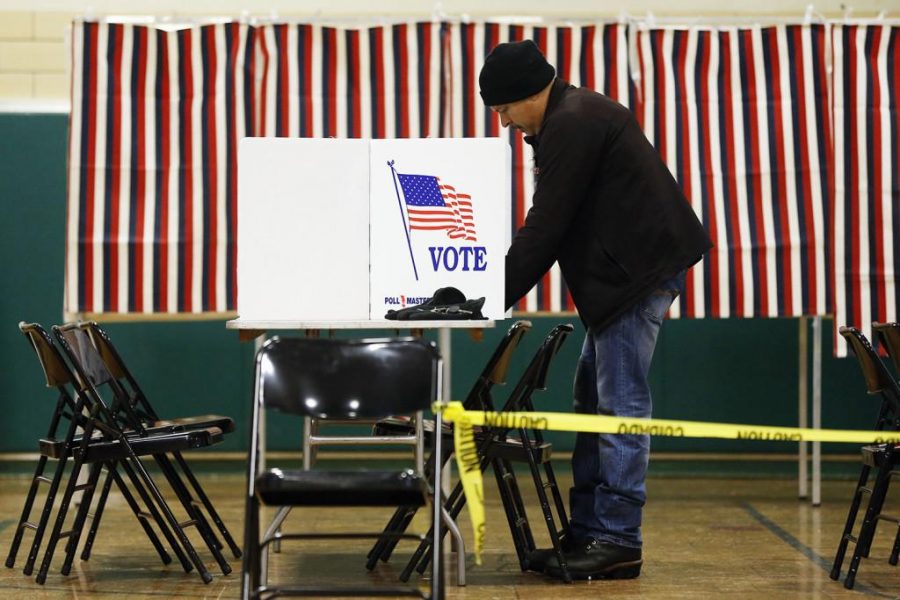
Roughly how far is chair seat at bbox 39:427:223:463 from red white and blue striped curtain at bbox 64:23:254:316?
1.73 metres

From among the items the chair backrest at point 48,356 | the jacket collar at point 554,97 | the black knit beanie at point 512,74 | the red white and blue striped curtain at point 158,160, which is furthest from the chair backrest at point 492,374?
the red white and blue striped curtain at point 158,160

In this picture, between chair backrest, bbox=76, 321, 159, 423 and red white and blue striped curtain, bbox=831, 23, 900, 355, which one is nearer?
chair backrest, bbox=76, 321, 159, 423

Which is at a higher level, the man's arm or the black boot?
the man's arm

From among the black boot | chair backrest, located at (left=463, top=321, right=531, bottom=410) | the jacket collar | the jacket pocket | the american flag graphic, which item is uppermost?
the jacket collar

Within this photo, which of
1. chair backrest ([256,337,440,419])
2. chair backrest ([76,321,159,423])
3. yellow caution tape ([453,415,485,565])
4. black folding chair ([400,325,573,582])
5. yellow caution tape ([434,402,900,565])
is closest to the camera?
yellow caution tape ([453,415,485,565])

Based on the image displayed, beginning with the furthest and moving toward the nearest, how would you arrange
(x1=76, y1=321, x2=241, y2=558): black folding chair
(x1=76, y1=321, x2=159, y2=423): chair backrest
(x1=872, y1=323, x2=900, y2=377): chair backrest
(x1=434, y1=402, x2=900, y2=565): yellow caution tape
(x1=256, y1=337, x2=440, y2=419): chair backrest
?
(x1=76, y1=321, x2=159, y2=423): chair backrest
(x1=76, y1=321, x2=241, y2=558): black folding chair
(x1=872, y1=323, x2=900, y2=377): chair backrest
(x1=256, y1=337, x2=440, y2=419): chair backrest
(x1=434, y1=402, x2=900, y2=565): yellow caution tape

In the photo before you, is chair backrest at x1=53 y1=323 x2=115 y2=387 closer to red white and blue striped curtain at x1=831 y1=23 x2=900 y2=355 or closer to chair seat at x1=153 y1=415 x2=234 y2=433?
chair seat at x1=153 y1=415 x2=234 y2=433

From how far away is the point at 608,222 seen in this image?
157 inches

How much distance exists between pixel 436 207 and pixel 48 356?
1.46 meters

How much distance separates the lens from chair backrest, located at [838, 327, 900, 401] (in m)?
4.18

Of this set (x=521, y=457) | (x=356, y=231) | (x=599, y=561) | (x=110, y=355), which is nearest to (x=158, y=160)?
(x=110, y=355)

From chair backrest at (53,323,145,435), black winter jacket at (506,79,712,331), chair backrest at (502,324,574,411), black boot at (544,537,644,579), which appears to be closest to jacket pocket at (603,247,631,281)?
black winter jacket at (506,79,712,331)

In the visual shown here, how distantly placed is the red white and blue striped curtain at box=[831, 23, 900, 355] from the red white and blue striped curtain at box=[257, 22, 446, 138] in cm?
198

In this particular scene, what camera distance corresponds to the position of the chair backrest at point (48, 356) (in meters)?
4.15
